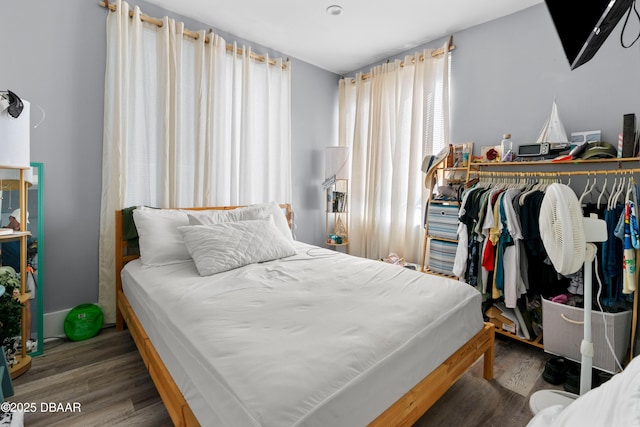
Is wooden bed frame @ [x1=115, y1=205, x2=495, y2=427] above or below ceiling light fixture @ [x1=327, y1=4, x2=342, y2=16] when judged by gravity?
below

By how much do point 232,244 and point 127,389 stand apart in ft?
3.28

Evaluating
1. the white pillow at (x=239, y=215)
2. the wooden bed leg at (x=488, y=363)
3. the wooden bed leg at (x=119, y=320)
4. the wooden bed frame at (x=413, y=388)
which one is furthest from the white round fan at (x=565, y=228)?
the wooden bed leg at (x=119, y=320)

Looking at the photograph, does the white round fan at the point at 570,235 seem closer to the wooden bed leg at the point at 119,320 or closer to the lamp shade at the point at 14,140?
the lamp shade at the point at 14,140

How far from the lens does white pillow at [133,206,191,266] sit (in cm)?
221

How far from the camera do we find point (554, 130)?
7.61 ft

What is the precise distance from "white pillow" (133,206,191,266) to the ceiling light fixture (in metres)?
2.19

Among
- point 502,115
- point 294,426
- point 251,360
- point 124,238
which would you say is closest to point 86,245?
point 124,238

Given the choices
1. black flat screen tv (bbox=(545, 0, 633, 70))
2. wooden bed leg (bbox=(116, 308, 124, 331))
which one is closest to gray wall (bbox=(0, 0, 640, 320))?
wooden bed leg (bbox=(116, 308, 124, 331))

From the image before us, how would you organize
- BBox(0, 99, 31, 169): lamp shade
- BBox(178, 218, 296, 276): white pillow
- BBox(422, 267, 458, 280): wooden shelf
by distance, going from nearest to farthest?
BBox(0, 99, 31, 169): lamp shade < BBox(178, 218, 296, 276): white pillow < BBox(422, 267, 458, 280): wooden shelf

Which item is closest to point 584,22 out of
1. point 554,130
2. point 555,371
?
point 554,130

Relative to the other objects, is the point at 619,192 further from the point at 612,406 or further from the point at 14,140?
the point at 14,140

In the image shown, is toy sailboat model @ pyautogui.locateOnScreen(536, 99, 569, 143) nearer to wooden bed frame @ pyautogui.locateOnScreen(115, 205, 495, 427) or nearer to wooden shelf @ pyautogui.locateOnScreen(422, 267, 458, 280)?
wooden shelf @ pyautogui.locateOnScreen(422, 267, 458, 280)

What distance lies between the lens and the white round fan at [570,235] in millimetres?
1262

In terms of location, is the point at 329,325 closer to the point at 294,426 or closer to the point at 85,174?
the point at 294,426
